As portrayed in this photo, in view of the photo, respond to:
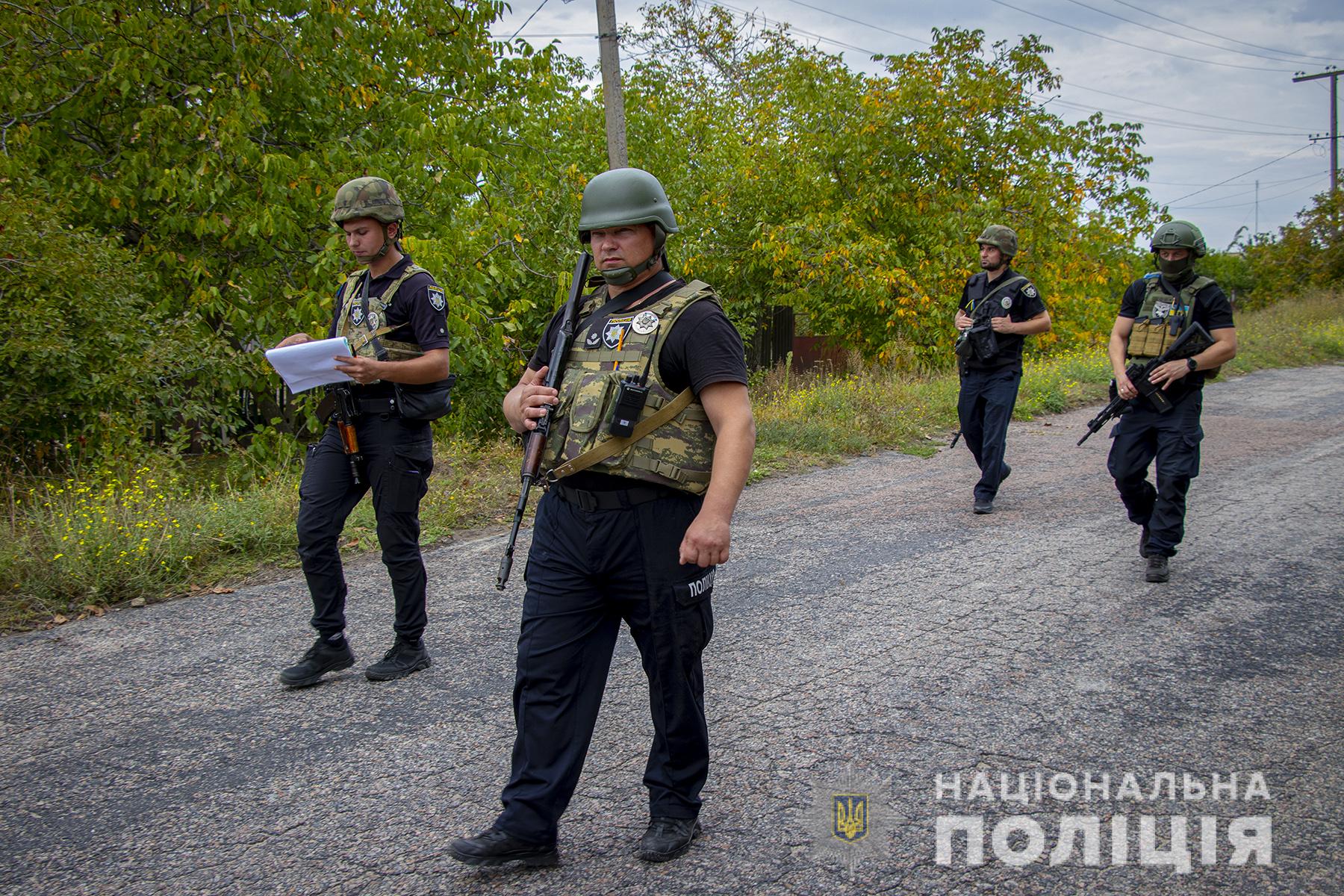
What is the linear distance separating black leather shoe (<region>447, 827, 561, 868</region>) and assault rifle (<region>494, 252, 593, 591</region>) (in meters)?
0.71

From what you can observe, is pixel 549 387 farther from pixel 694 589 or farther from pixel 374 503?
pixel 374 503

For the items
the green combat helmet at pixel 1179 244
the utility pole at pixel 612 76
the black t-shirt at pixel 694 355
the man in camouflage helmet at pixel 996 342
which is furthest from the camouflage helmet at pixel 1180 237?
the utility pole at pixel 612 76

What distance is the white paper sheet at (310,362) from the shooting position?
3.85 m

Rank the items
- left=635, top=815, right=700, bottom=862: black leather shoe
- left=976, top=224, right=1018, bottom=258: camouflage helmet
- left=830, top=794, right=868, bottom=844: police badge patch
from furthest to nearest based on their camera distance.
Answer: left=976, top=224, right=1018, bottom=258: camouflage helmet
left=830, top=794, right=868, bottom=844: police badge patch
left=635, top=815, right=700, bottom=862: black leather shoe

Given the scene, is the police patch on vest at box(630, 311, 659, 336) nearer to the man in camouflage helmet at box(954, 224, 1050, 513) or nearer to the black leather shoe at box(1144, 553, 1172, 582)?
the black leather shoe at box(1144, 553, 1172, 582)

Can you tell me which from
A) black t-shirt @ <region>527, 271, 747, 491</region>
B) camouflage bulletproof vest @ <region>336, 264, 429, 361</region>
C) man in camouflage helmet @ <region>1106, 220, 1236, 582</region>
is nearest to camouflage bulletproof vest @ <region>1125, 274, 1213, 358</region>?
man in camouflage helmet @ <region>1106, 220, 1236, 582</region>

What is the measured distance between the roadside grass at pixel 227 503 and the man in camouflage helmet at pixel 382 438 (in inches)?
71.8

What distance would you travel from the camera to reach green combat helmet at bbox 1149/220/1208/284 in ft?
17.5

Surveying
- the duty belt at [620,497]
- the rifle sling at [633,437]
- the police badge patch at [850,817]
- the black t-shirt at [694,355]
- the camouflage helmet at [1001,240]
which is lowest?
the police badge patch at [850,817]

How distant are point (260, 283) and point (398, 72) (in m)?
2.92

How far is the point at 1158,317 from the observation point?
554 centimetres

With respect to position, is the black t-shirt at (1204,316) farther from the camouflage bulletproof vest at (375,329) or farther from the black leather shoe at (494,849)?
the black leather shoe at (494,849)

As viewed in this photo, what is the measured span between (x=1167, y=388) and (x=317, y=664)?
476 centimetres

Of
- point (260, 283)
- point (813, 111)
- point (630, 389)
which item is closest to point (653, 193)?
point (630, 389)
